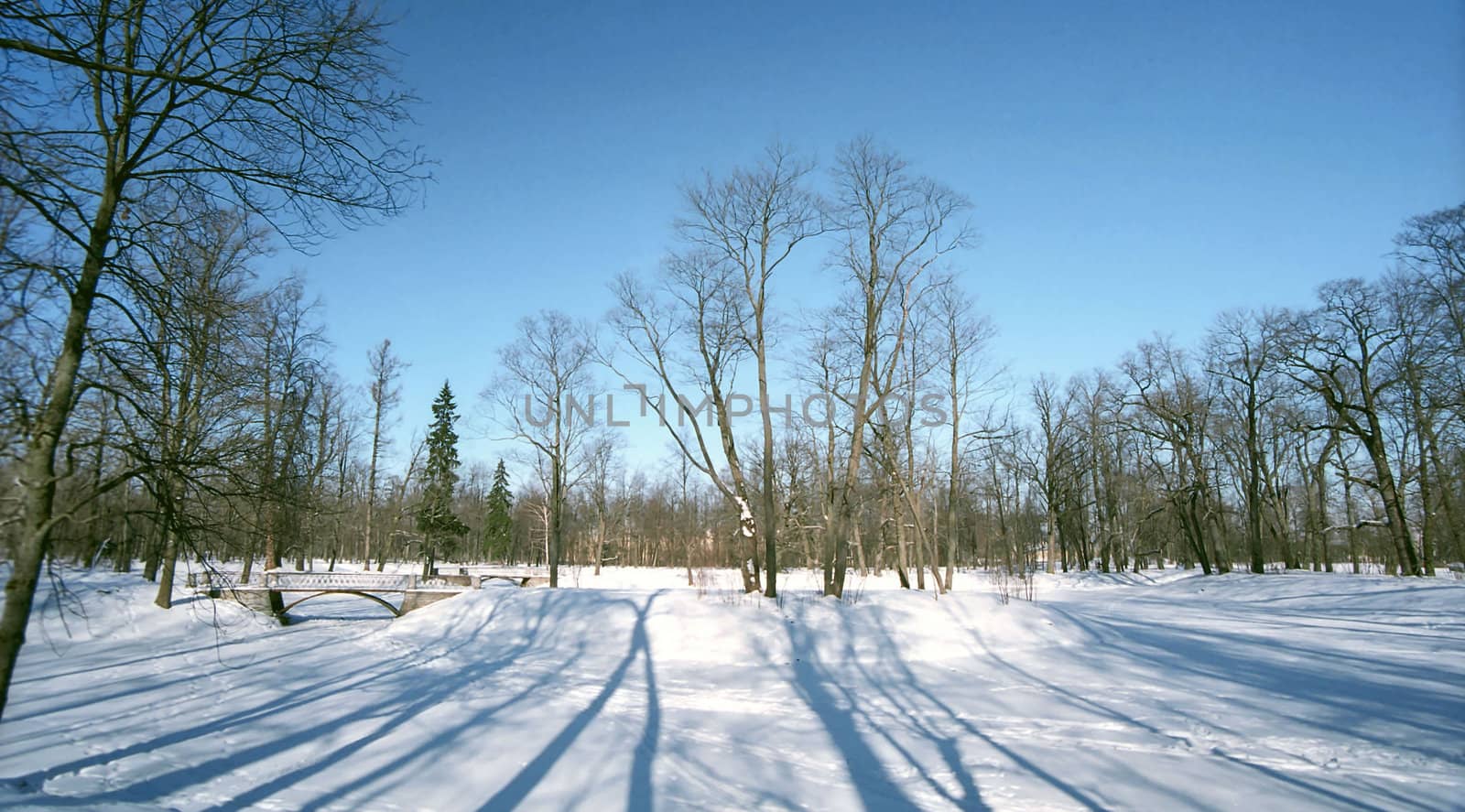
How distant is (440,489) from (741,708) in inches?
1370

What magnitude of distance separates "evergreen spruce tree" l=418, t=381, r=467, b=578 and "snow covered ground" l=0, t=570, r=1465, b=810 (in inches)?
835

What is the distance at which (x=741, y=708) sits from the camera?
31.4ft

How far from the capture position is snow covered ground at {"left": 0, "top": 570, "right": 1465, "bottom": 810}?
6.25 metres

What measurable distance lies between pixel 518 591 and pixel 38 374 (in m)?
13.1

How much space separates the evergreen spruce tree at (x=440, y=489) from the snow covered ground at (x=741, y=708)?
21202 mm

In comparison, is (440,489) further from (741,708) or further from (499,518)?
(741,708)

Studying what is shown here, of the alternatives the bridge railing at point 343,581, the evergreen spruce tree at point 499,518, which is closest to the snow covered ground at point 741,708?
the bridge railing at point 343,581

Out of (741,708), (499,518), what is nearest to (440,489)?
(499,518)

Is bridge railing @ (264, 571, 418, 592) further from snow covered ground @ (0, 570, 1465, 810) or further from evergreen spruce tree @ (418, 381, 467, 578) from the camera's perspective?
evergreen spruce tree @ (418, 381, 467, 578)

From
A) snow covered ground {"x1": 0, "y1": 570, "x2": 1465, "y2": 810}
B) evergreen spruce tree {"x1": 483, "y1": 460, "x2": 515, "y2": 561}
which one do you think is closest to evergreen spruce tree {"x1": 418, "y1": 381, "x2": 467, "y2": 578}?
evergreen spruce tree {"x1": 483, "y1": 460, "x2": 515, "y2": 561}

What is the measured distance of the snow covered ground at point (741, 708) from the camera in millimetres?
6250

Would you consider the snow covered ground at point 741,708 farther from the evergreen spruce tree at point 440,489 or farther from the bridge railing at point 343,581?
the evergreen spruce tree at point 440,489

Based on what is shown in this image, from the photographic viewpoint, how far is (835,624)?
45.3ft

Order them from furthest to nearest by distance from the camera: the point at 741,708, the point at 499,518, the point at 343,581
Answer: the point at 499,518, the point at 343,581, the point at 741,708
